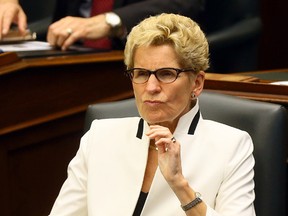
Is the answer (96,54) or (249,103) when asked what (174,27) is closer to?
(249,103)

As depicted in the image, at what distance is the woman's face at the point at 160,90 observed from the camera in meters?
1.59

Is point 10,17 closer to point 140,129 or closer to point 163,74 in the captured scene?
point 140,129

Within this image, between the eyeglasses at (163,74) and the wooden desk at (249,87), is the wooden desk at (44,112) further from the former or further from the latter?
the eyeglasses at (163,74)

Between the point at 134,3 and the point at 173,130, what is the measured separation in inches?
42.9

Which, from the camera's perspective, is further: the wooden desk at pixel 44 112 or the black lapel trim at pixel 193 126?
the wooden desk at pixel 44 112

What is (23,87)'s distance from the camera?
7.20ft

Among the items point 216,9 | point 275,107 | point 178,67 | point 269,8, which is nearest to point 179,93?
point 178,67

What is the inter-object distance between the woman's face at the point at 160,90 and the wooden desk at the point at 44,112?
15.4 inches

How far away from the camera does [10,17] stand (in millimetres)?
2594

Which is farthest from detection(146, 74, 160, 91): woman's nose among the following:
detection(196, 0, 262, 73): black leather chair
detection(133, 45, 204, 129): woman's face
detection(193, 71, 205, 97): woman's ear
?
detection(196, 0, 262, 73): black leather chair

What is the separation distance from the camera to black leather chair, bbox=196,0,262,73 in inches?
116

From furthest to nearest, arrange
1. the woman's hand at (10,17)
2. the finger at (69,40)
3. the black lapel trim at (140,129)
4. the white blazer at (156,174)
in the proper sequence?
1. the woman's hand at (10,17)
2. the finger at (69,40)
3. the black lapel trim at (140,129)
4. the white blazer at (156,174)

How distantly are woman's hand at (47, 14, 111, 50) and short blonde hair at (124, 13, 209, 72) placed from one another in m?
0.84

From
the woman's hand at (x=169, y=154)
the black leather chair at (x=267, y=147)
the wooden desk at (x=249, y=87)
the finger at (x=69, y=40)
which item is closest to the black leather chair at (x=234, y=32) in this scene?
the finger at (x=69, y=40)
